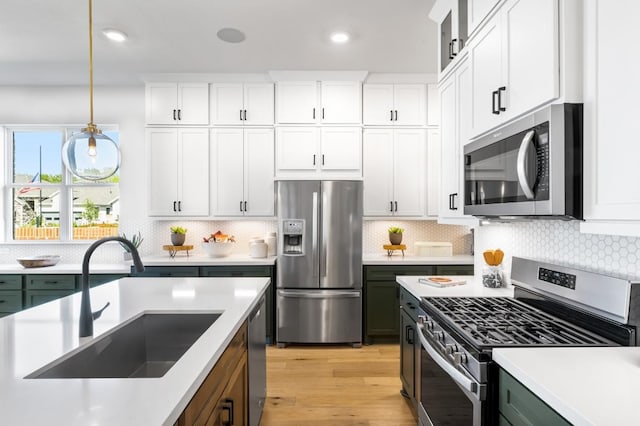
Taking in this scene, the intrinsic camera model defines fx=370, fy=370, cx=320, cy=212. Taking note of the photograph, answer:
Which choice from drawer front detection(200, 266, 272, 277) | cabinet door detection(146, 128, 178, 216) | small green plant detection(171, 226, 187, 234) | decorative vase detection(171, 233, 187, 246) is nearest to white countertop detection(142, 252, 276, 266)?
drawer front detection(200, 266, 272, 277)

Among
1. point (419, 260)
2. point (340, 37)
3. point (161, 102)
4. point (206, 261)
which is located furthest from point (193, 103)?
point (419, 260)

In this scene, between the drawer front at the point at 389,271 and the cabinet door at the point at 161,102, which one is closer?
the drawer front at the point at 389,271

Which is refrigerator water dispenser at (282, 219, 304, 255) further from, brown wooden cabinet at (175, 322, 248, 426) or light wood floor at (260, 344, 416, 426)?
brown wooden cabinet at (175, 322, 248, 426)

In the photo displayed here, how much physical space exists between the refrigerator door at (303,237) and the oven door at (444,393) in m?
1.79

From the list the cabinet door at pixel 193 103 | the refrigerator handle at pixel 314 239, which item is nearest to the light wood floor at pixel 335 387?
the refrigerator handle at pixel 314 239

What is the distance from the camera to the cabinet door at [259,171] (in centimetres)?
402

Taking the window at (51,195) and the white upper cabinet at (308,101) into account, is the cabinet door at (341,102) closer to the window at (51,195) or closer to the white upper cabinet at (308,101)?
the white upper cabinet at (308,101)

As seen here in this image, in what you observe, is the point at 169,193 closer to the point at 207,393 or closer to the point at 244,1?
the point at 244,1

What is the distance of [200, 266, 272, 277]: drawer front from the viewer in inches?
148

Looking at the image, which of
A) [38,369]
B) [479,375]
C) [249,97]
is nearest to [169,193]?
[249,97]

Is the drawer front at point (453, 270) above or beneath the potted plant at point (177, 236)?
beneath

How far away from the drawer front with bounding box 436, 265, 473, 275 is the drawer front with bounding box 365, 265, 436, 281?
67 millimetres

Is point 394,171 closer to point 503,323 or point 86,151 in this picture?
point 503,323

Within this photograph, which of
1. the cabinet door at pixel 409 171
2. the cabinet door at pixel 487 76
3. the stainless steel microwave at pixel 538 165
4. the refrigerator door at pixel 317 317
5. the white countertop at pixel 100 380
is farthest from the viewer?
the cabinet door at pixel 409 171
